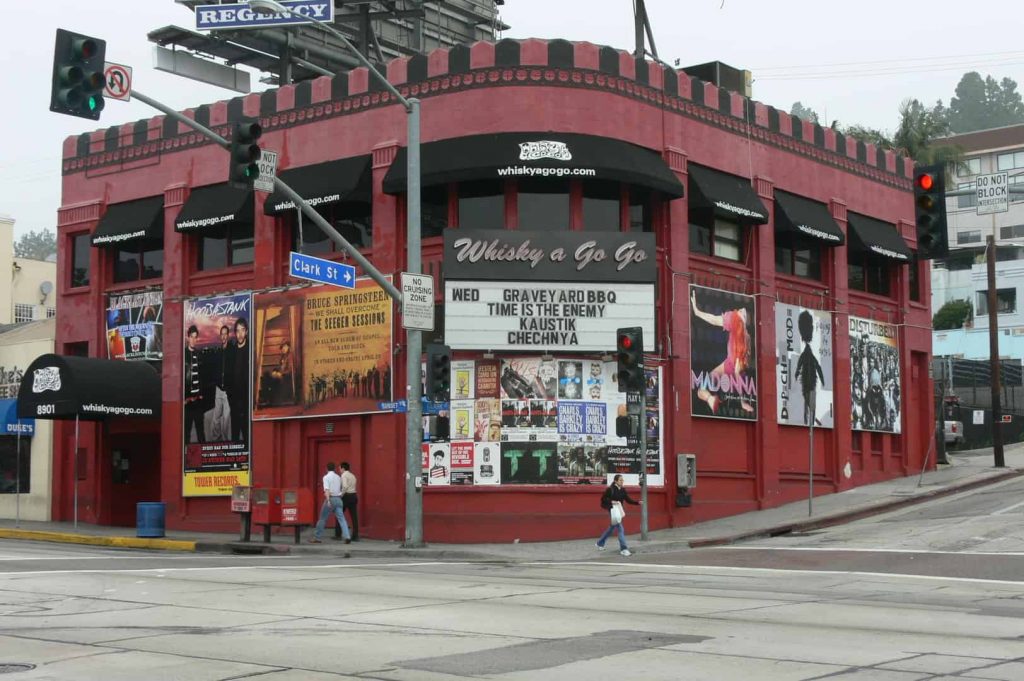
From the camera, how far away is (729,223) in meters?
34.3

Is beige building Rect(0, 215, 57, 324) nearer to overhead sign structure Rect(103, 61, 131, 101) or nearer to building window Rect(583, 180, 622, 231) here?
building window Rect(583, 180, 622, 231)

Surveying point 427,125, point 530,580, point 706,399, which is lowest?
point 530,580

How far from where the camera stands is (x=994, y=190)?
23.2 metres

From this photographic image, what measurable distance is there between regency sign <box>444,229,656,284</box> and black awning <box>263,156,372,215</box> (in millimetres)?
2906

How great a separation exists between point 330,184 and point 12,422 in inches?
571

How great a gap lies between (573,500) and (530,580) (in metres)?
9.78

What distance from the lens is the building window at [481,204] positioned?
30.8 m

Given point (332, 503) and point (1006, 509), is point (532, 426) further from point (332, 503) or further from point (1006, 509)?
point (1006, 509)

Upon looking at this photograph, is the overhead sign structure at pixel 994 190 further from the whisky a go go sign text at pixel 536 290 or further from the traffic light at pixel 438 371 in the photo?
the traffic light at pixel 438 371

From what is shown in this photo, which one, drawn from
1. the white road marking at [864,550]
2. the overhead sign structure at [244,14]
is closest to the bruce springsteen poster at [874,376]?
the white road marking at [864,550]

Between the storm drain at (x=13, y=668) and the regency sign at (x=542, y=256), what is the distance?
19.1m

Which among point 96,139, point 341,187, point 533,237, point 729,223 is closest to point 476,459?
point 533,237

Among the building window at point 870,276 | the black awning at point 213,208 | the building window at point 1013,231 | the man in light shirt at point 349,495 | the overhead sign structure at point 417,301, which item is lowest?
the man in light shirt at point 349,495

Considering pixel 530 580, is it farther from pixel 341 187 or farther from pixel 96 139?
pixel 96 139
